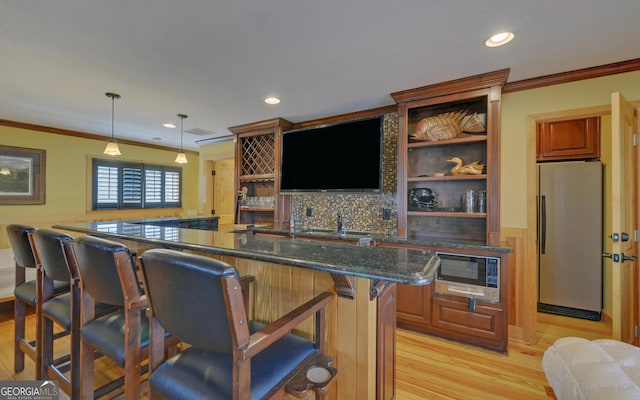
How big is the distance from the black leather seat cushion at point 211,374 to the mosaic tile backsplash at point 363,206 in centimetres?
240

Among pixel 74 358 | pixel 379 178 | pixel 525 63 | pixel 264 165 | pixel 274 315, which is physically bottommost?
pixel 74 358

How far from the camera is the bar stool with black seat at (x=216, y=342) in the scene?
30.8 inches

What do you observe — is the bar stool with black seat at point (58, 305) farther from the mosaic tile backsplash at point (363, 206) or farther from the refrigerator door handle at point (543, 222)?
the refrigerator door handle at point (543, 222)

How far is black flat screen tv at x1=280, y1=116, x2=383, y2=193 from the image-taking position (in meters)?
3.10

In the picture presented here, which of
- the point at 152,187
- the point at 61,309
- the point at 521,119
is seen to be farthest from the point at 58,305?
the point at 152,187

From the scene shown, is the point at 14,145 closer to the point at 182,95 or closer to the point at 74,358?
the point at 182,95

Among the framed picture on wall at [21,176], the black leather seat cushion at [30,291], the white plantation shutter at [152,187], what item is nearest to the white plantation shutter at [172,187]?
the white plantation shutter at [152,187]

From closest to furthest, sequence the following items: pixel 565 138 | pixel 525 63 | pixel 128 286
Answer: pixel 128 286 → pixel 525 63 → pixel 565 138

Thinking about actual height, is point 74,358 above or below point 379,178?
below

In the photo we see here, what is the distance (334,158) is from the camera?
3.39m

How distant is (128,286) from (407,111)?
2750 millimetres

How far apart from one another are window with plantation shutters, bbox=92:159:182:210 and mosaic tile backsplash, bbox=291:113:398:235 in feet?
11.4

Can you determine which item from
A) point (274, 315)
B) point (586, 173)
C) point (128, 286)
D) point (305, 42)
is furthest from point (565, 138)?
point (128, 286)

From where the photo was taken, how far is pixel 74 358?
1.46m
